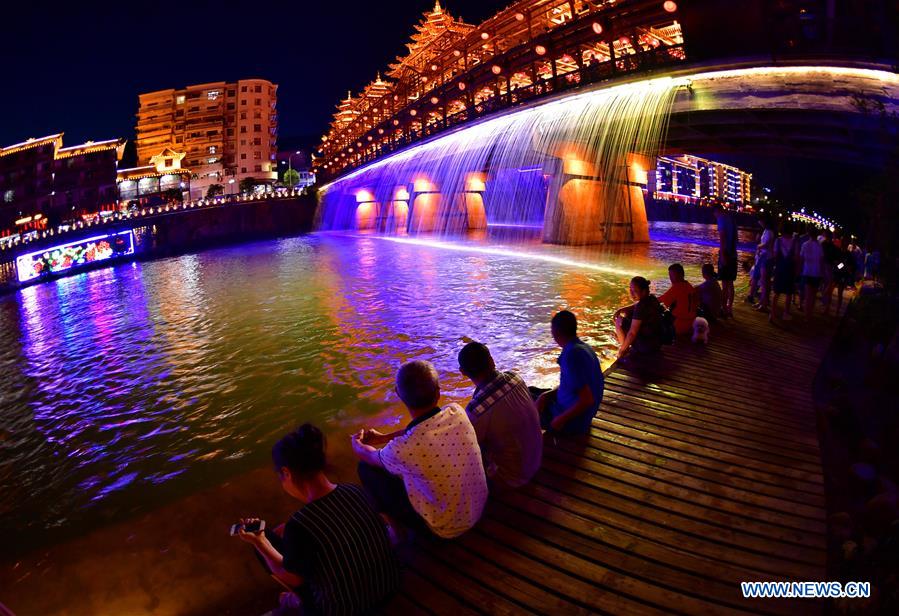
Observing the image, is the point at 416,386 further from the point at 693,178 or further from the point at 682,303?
the point at 693,178

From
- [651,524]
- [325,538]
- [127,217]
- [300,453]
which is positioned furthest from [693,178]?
[325,538]

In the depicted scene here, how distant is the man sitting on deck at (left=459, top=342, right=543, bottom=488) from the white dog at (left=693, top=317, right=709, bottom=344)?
17.5 feet

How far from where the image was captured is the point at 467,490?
9.84 feet

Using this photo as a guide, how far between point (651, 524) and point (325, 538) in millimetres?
2440

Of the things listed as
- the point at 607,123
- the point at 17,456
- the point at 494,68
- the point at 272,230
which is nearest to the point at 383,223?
the point at 272,230

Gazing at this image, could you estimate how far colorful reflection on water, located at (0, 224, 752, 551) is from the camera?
19.9ft

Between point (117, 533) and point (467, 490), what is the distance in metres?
3.77

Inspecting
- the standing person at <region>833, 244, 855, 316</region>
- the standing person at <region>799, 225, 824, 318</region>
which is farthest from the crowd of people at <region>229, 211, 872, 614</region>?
the standing person at <region>833, 244, 855, 316</region>

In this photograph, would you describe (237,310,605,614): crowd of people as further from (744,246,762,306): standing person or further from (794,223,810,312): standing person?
Answer: (744,246,762,306): standing person

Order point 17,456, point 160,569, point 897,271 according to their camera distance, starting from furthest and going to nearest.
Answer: point 17,456 → point 897,271 → point 160,569

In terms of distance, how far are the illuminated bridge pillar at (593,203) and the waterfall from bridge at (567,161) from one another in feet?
0.20

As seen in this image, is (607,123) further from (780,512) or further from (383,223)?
(383,223)

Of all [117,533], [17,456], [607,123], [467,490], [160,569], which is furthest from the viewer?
[607,123]

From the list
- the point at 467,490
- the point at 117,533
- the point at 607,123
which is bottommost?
the point at 117,533
